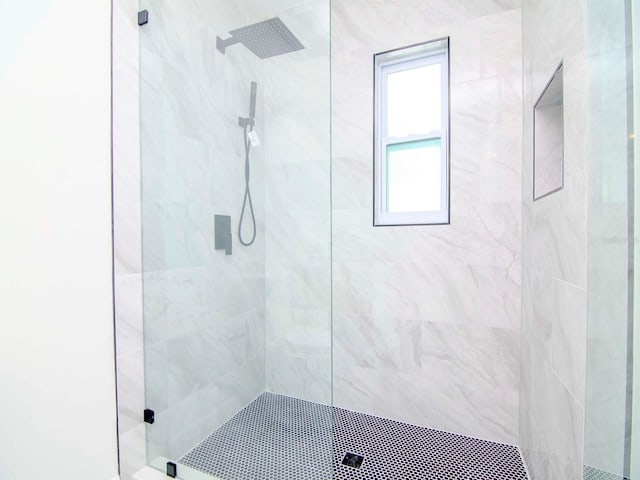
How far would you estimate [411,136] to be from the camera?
1701 mm

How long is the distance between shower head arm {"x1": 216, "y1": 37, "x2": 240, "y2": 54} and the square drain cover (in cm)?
213

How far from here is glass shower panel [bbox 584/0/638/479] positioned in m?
0.57

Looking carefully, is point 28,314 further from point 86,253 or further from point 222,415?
point 222,415

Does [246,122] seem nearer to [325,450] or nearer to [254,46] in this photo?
[254,46]

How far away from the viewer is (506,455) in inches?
54.2

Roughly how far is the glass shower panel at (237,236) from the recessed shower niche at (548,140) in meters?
0.89

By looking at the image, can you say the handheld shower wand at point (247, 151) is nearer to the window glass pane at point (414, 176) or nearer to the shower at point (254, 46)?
the shower at point (254, 46)

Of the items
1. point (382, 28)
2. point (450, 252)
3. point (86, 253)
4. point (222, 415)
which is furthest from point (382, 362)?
point (382, 28)

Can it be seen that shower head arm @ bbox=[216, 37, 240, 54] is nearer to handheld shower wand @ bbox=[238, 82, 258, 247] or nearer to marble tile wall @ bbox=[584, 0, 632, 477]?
handheld shower wand @ bbox=[238, 82, 258, 247]

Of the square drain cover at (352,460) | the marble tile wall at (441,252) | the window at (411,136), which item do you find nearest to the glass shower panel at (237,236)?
the square drain cover at (352,460)

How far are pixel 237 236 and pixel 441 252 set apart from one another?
113 cm

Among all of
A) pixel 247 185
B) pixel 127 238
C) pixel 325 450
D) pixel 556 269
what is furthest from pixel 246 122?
pixel 325 450

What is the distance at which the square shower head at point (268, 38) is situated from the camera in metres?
1.43

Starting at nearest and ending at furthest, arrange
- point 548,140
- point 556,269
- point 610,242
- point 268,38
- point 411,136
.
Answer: point 610,242, point 556,269, point 548,140, point 268,38, point 411,136
